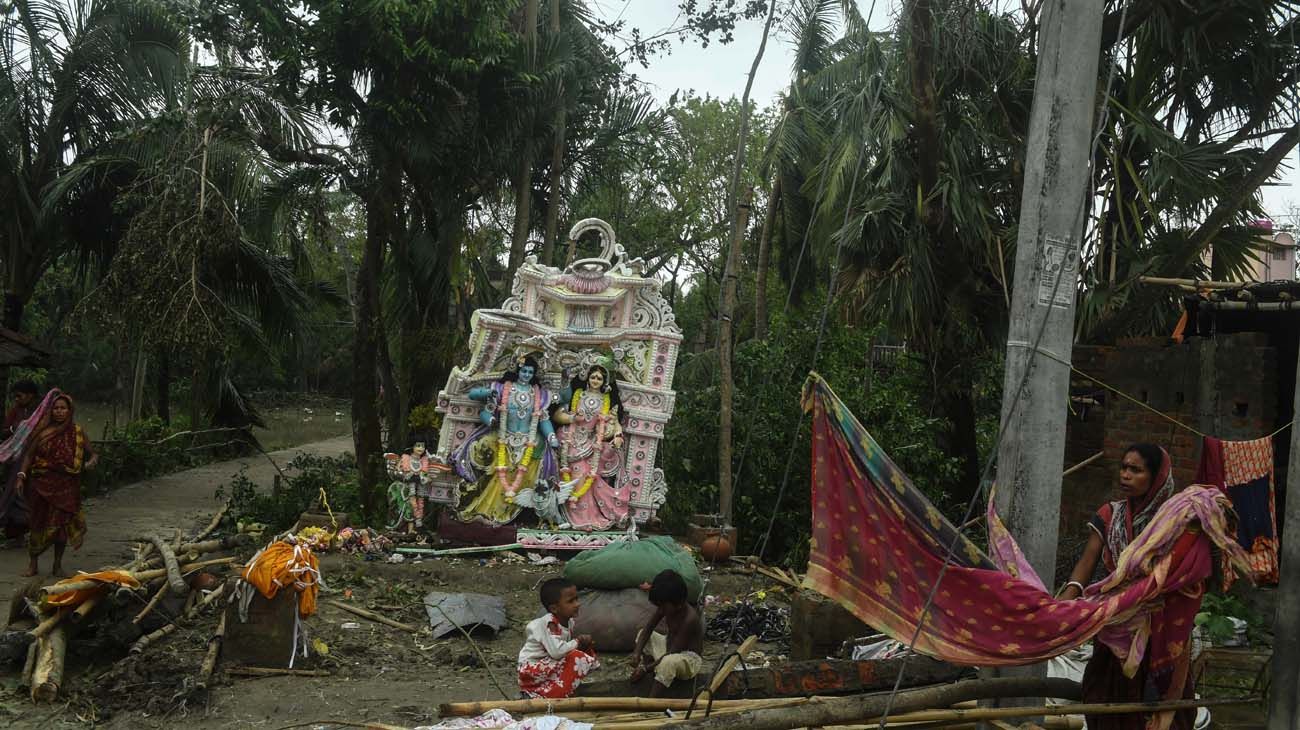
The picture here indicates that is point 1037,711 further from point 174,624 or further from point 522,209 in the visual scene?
point 522,209

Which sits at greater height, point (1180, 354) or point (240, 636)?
point (1180, 354)

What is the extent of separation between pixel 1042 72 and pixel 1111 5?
6399 millimetres

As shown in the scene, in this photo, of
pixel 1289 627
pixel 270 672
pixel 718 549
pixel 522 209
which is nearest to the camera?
pixel 1289 627

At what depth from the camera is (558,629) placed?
5.66 metres

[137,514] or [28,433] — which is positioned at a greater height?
[28,433]

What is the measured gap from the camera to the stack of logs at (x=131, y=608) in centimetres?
657

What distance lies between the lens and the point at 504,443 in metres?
10.8

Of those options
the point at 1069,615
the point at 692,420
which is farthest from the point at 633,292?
the point at 1069,615

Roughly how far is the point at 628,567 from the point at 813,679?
346 cm

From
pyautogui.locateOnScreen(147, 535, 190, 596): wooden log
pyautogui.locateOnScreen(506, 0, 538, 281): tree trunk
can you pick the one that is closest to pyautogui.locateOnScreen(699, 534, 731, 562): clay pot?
pyautogui.locateOnScreen(147, 535, 190, 596): wooden log

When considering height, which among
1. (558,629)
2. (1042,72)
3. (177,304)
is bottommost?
(558,629)

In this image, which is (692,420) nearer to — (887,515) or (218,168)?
(218,168)

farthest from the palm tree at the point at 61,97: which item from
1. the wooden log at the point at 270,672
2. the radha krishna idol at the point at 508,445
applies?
the wooden log at the point at 270,672

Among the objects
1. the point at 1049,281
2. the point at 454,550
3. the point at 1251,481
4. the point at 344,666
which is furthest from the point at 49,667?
the point at 1251,481
